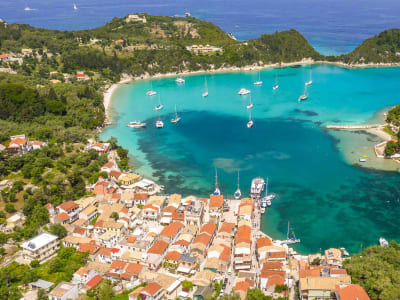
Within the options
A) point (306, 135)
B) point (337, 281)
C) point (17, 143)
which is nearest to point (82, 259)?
point (337, 281)

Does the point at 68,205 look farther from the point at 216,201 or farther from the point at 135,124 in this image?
the point at 135,124

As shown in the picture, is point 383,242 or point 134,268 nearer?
point 134,268

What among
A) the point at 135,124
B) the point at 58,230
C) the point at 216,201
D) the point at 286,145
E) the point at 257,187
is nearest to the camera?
the point at 58,230

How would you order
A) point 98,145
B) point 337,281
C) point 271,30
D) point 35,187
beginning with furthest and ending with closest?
point 271,30, point 98,145, point 35,187, point 337,281

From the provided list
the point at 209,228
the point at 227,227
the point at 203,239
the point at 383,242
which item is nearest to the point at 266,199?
the point at 227,227

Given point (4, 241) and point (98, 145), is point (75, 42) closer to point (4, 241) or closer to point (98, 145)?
point (98, 145)

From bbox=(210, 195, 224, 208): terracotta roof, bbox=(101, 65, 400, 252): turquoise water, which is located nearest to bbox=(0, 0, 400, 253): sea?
bbox=(101, 65, 400, 252): turquoise water

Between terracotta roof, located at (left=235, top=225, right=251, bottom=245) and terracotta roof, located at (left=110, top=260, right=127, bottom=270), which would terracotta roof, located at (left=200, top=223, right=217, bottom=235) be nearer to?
terracotta roof, located at (left=235, top=225, right=251, bottom=245)
